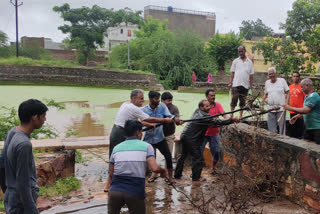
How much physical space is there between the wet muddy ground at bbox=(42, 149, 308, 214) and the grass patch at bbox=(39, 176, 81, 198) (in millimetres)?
121

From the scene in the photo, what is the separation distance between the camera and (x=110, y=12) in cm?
3300

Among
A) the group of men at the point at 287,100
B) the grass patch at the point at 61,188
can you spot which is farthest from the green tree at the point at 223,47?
the grass patch at the point at 61,188

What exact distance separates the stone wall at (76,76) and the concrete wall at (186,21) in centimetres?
2613

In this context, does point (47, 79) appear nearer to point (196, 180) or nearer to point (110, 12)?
point (110, 12)

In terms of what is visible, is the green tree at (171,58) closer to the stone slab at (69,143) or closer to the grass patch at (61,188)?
the stone slab at (69,143)

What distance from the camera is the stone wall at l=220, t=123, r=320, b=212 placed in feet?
13.4

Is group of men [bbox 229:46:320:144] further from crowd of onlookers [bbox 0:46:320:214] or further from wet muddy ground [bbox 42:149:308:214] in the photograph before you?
wet muddy ground [bbox 42:149:308:214]

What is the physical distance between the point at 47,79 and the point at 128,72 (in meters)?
6.59

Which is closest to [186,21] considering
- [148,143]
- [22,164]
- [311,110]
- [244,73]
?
[244,73]

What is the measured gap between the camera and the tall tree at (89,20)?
105 ft

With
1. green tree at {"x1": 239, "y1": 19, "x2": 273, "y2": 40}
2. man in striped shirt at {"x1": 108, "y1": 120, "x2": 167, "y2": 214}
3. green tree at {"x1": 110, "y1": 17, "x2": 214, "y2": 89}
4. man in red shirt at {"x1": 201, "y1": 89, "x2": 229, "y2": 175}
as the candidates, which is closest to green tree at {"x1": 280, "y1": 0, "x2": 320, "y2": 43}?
man in red shirt at {"x1": 201, "y1": 89, "x2": 229, "y2": 175}

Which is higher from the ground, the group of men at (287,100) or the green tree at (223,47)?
the green tree at (223,47)

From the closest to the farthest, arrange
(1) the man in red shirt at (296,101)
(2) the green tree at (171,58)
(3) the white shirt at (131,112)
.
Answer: (3) the white shirt at (131,112)
(1) the man in red shirt at (296,101)
(2) the green tree at (171,58)

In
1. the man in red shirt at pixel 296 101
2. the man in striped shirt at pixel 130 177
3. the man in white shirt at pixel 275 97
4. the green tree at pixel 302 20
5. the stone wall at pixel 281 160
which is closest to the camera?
the man in striped shirt at pixel 130 177
